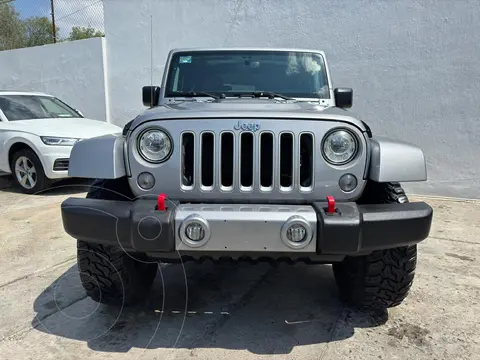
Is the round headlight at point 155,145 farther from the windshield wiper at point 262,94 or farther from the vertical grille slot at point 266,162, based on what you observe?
the windshield wiper at point 262,94

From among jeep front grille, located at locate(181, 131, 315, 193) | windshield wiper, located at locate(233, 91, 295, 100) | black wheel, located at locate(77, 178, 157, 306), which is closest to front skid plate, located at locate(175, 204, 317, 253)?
jeep front grille, located at locate(181, 131, 315, 193)

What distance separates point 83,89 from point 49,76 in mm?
1200

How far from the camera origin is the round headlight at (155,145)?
232 centimetres

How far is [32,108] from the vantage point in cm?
710

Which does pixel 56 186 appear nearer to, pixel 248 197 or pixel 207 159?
pixel 207 159

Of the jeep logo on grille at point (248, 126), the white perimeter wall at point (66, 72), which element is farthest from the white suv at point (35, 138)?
the jeep logo on grille at point (248, 126)

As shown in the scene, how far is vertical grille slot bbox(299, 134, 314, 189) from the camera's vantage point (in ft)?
7.56

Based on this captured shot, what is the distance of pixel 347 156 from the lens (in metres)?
2.31

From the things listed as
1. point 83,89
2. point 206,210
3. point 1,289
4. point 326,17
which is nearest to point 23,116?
point 83,89

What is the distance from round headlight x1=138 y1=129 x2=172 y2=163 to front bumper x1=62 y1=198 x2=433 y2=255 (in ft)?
0.92

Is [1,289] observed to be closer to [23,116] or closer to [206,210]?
[206,210]

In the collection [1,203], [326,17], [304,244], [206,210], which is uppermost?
[326,17]

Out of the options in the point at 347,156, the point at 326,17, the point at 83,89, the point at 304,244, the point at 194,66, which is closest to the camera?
the point at 304,244

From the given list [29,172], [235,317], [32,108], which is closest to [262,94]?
[235,317]
